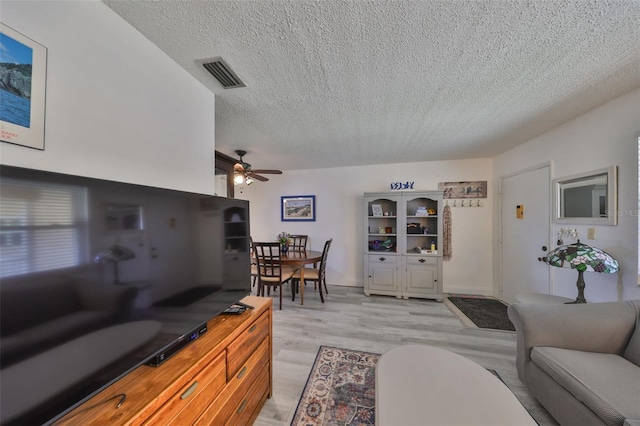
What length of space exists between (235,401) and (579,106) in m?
3.58

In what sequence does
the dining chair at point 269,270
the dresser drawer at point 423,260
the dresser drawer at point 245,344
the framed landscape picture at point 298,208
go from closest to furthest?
the dresser drawer at point 245,344 < the dining chair at point 269,270 < the dresser drawer at point 423,260 < the framed landscape picture at point 298,208

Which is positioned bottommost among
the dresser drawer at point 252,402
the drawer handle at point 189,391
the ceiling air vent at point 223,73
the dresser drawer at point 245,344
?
the dresser drawer at point 252,402

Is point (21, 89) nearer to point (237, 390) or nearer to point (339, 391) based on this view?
point (237, 390)

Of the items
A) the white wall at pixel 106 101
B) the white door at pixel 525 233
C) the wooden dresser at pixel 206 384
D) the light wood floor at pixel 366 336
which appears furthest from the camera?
the white door at pixel 525 233

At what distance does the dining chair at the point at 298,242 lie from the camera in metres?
4.49

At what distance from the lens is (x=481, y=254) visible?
12.6 ft

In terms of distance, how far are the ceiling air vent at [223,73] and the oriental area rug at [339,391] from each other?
241 cm

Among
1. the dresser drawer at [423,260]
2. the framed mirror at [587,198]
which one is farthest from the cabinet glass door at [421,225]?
the framed mirror at [587,198]

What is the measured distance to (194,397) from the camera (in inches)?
36.9

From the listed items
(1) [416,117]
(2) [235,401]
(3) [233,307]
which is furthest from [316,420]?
(1) [416,117]

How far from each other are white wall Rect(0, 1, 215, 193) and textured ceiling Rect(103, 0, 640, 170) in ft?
0.45

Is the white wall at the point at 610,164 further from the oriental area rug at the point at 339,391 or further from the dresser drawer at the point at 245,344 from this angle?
the dresser drawer at the point at 245,344

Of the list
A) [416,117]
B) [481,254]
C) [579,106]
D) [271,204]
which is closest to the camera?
[579,106]

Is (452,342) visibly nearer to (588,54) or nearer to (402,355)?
(402,355)
